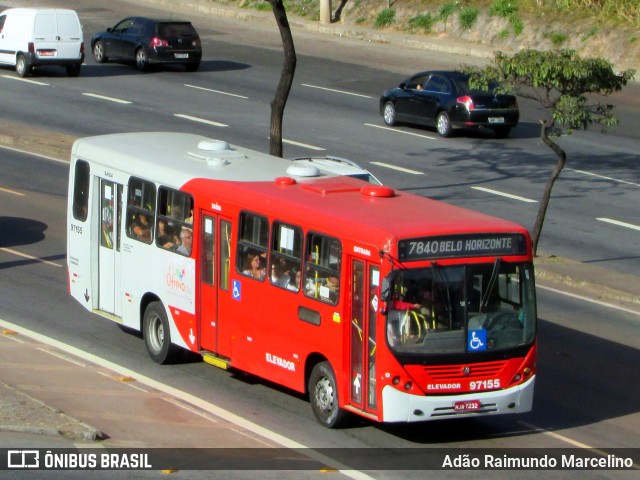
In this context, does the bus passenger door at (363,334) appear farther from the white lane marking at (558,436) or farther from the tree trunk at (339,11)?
the tree trunk at (339,11)

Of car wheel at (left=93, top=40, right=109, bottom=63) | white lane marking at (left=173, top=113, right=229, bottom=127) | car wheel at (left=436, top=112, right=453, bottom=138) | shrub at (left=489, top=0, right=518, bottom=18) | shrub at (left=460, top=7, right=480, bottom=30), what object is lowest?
white lane marking at (left=173, top=113, right=229, bottom=127)

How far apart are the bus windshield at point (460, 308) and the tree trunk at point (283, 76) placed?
11.0 m

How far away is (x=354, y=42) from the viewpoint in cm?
4712

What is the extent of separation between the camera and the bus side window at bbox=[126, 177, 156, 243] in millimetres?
15000

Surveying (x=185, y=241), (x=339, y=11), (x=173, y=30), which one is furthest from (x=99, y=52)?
(x=185, y=241)

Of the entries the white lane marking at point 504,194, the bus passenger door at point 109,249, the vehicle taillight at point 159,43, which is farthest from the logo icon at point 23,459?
the vehicle taillight at point 159,43

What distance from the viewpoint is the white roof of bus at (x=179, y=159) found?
14438 millimetres

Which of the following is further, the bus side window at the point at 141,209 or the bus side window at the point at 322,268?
the bus side window at the point at 141,209

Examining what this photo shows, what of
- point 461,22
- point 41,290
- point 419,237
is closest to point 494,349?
point 419,237

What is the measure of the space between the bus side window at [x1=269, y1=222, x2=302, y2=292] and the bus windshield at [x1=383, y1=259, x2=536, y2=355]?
1461mm

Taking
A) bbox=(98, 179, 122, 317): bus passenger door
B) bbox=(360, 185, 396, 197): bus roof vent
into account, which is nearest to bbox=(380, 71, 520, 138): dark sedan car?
bbox=(98, 179, 122, 317): bus passenger door

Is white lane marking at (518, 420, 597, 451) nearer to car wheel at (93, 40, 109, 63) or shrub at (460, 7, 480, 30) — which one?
car wheel at (93, 40, 109, 63)

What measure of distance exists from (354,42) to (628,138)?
16.4m

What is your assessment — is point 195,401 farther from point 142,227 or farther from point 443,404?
point 443,404
